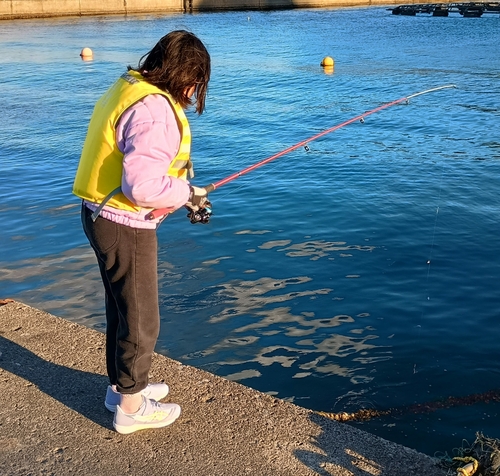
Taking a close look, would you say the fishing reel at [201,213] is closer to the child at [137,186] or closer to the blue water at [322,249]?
the child at [137,186]

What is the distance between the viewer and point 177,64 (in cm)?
281

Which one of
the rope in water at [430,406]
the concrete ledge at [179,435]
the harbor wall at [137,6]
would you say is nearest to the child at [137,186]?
the concrete ledge at [179,435]

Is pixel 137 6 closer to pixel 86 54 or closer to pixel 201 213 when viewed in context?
pixel 86 54

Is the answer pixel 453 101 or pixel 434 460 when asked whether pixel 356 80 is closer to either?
pixel 453 101

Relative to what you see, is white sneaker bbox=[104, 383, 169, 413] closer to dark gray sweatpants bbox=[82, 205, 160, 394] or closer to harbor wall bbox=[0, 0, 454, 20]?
dark gray sweatpants bbox=[82, 205, 160, 394]

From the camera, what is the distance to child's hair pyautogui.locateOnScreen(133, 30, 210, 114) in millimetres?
2797

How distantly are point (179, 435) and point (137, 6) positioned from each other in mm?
58977

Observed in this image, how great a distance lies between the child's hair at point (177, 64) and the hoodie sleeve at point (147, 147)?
0.09 m

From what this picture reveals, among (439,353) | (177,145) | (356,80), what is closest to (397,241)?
(439,353)

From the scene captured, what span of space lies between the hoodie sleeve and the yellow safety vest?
0.13 ft

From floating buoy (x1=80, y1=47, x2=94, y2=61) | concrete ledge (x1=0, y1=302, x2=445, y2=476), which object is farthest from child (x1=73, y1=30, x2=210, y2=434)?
floating buoy (x1=80, y1=47, x2=94, y2=61)

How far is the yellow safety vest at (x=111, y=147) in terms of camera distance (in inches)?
111

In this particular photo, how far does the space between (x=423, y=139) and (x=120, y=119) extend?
36.6ft

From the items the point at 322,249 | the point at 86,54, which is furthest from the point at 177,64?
the point at 86,54
